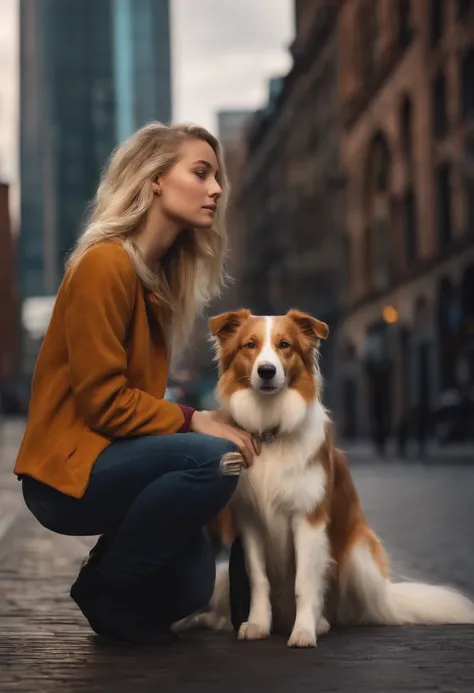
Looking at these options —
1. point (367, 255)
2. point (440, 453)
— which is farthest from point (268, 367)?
point (367, 255)

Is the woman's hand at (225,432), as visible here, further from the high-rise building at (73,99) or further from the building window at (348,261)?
the high-rise building at (73,99)

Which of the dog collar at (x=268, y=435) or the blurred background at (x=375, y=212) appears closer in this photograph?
the dog collar at (x=268, y=435)

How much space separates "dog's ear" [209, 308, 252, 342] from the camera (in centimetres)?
516

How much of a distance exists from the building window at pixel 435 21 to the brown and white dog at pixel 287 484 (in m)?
35.3

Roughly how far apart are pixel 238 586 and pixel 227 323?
1.08 metres

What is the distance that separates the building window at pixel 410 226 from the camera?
1661 inches

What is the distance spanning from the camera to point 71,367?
15.7ft

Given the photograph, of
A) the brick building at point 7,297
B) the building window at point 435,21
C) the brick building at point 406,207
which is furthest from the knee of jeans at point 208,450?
the brick building at point 7,297

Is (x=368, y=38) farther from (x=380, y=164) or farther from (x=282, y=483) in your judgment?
(x=282, y=483)

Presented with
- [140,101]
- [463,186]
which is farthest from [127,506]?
[140,101]

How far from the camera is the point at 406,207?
1688 inches

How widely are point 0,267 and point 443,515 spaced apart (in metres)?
133

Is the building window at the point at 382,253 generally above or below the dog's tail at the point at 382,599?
below

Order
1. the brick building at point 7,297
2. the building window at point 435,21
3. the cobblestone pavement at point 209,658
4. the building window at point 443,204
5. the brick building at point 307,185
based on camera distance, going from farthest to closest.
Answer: the brick building at point 7,297
the brick building at point 307,185
the building window at point 435,21
the building window at point 443,204
the cobblestone pavement at point 209,658
